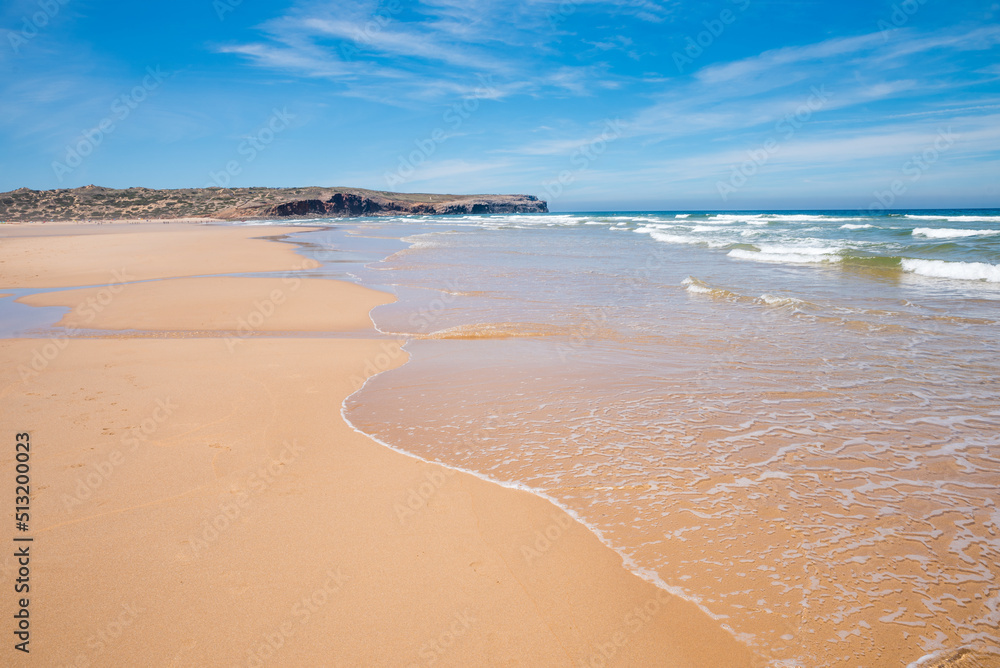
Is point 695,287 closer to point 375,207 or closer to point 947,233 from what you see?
point 947,233

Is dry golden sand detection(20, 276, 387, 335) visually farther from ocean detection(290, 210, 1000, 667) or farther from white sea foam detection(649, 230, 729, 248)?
white sea foam detection(649, 230, 729, 248)

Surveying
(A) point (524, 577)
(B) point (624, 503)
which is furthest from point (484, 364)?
(A) point (524, 577)

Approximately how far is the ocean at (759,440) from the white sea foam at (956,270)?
410 centimetres

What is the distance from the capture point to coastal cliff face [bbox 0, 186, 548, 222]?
261 feet

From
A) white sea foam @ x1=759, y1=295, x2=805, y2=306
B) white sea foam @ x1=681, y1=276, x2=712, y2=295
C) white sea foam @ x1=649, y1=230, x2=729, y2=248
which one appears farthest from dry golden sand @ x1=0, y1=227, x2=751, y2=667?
white sea foam @ x1=649, y1=230, x2=729, y2=248

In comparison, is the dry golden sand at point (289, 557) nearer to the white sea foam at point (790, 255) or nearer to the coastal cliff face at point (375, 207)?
the white sea foam at point (790, 255)

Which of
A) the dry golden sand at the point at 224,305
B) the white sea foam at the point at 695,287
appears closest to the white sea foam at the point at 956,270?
the white sea foam at the point at 695,287

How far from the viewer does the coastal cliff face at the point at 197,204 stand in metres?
79.6

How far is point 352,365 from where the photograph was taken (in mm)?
5996

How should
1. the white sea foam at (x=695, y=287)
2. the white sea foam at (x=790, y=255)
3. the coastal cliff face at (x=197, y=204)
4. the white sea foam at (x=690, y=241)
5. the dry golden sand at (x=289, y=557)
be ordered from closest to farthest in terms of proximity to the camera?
the dry golden sand at (x=289, y=557) < the white sea foam at (x=695, y=287) < the white sea foam at (x=790, y=255) < the white sea foam at (x=690, y=241) < the coastal cliff face at (x=197, y=204)

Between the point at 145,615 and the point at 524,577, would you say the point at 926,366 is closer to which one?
the point at 524,577

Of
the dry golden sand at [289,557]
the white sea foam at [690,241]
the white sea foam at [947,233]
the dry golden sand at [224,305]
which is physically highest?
the white sea foam at [947,233]

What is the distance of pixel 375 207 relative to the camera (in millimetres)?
116062

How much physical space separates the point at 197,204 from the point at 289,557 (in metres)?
112
